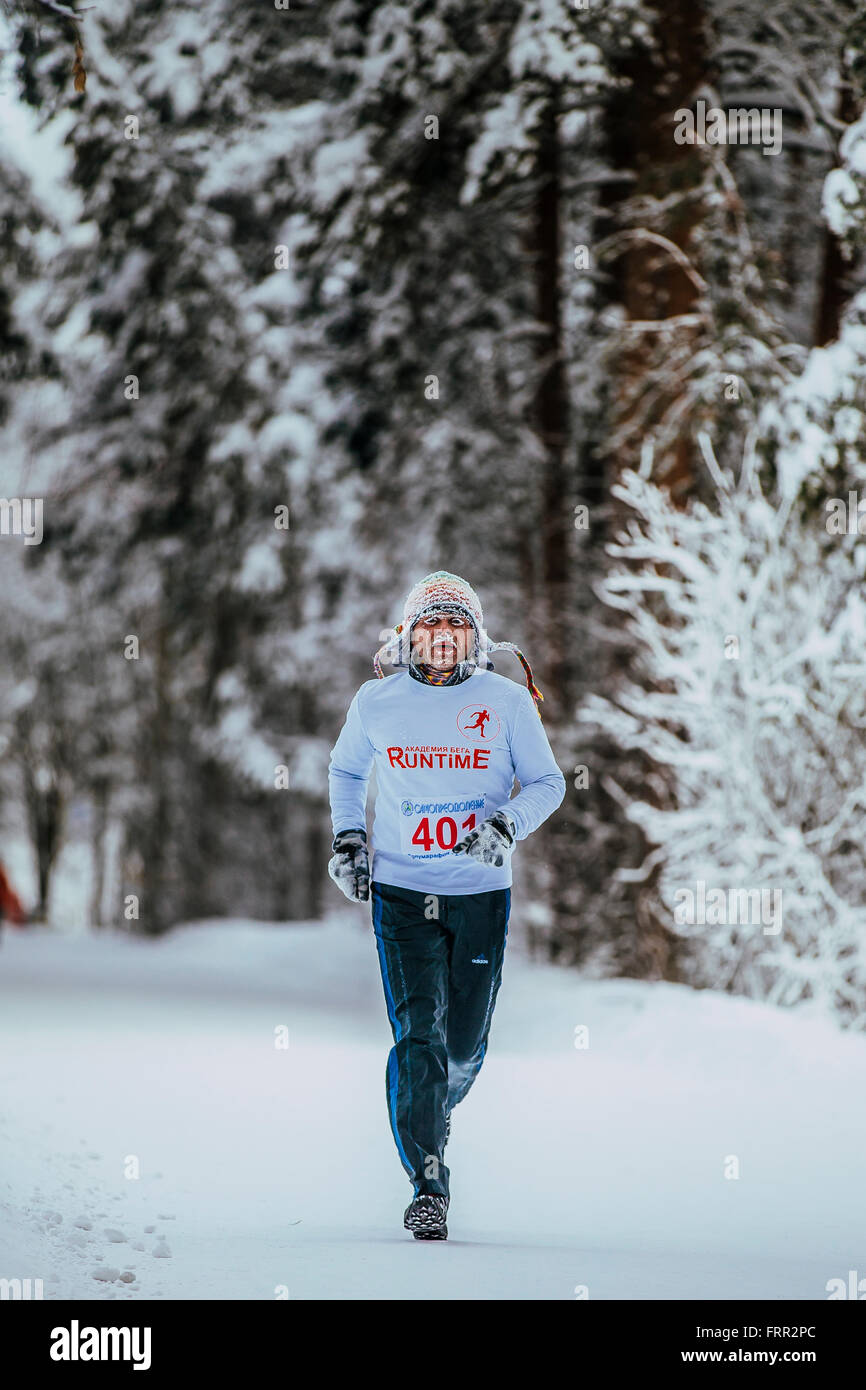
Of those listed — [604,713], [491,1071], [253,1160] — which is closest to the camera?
[253,1160]

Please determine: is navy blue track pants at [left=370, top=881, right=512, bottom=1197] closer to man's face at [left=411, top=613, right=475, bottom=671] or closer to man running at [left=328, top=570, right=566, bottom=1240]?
man running at [left=328, top=570, right=566, bottom=1240]

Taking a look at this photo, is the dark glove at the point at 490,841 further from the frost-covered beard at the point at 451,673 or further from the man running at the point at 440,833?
the frost-covered beard at the point at 451,673

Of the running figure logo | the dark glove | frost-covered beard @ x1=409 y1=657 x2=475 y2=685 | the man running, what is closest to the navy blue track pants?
the man running

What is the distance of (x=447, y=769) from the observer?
484 cm

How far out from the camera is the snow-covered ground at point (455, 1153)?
4.32 metres

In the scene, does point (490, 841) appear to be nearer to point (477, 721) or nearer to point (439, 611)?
point (477, 721)

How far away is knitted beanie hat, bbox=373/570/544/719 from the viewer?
492 centimetres

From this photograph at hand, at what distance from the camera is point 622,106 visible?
11.0 meters

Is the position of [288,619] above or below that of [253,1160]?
above

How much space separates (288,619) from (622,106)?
889 cm

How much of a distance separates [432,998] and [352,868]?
16.6 inches

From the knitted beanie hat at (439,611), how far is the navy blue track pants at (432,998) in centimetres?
66

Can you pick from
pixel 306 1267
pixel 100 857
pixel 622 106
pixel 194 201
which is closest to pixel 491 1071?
pixel 306 1267
